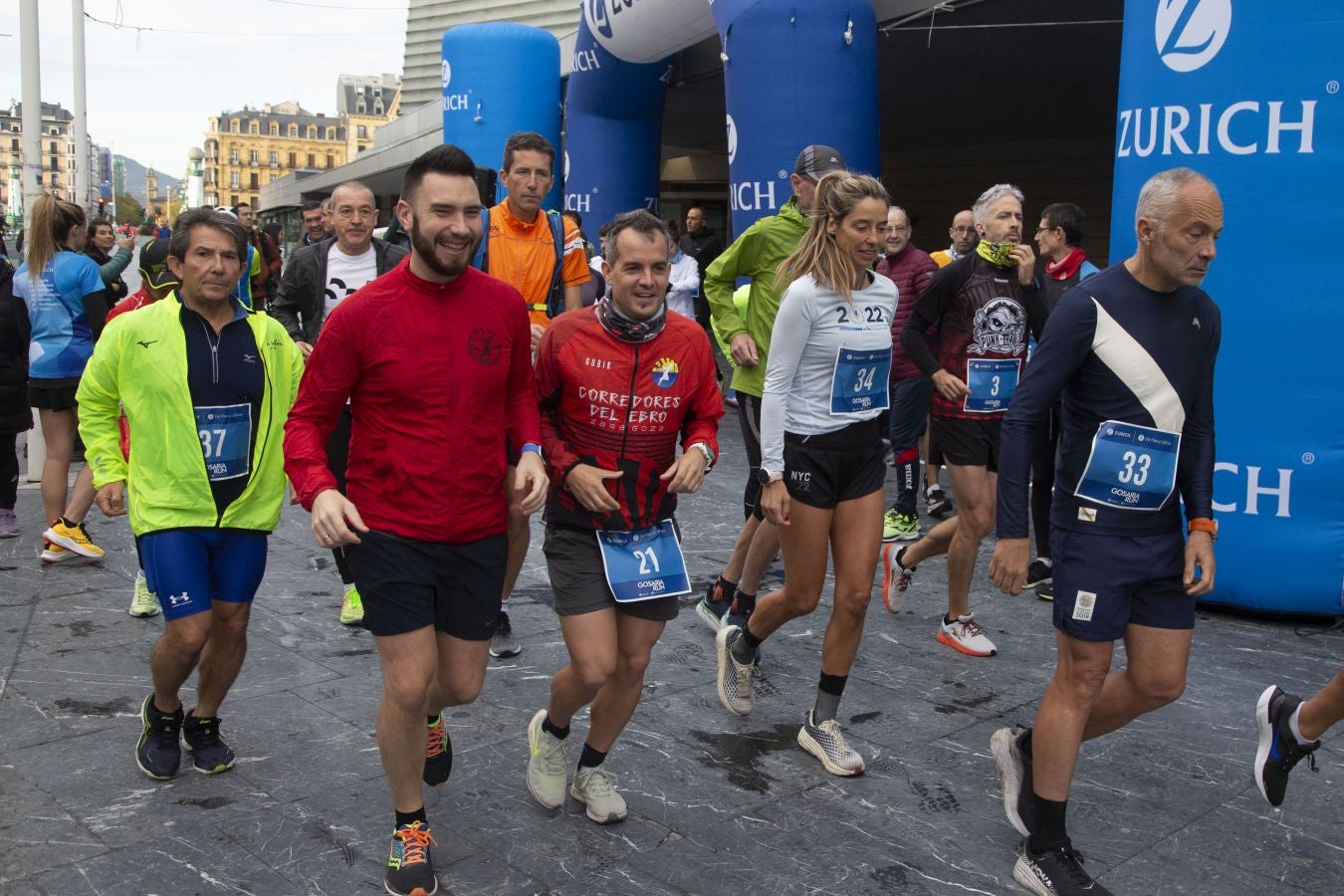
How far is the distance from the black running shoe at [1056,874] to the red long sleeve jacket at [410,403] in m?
1.70

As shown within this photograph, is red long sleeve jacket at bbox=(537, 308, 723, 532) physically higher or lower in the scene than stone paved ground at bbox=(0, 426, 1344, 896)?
higher

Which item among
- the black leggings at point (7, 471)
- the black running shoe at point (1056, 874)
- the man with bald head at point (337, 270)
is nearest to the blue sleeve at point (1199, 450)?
the black running shoe at point (1056, 874)

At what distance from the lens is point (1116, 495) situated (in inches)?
128

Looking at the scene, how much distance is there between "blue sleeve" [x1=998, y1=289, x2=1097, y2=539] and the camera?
324 centimetres

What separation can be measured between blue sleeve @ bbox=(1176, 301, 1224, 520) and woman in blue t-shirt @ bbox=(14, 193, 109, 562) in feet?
18.9

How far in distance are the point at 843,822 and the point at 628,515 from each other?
1115 mm

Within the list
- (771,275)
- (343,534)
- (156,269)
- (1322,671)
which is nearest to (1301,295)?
(1322,671)

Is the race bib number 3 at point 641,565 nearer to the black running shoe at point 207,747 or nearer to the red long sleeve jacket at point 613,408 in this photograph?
the red long sleeve jacket at point 613,408

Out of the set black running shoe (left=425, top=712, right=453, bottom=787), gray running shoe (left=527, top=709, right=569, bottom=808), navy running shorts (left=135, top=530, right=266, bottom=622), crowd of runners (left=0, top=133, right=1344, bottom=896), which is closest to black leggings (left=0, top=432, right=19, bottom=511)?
crowd of runners (left=0, top=133, right=1344, bottom=896)

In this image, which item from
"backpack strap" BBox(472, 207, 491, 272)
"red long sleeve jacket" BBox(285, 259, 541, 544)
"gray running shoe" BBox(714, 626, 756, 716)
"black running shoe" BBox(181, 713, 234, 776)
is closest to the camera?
"red long sleeve jacket" BBox(285, 259, 541, 544)

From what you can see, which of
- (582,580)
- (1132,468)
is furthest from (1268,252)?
(582,580)

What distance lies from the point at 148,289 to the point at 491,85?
10093mm

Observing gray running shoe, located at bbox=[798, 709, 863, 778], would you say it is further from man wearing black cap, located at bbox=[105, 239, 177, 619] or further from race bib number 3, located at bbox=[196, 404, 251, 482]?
man wearing black cap, located at bbox=[105, 239, 177, 619]

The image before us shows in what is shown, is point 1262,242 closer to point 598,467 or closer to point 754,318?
point 754,318
